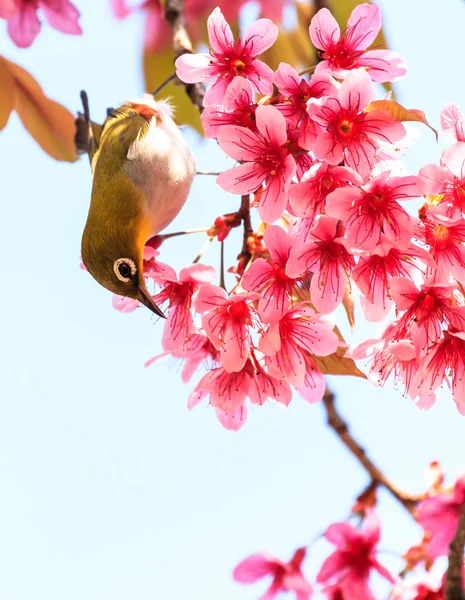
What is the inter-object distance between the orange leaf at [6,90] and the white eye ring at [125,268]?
2.65ft

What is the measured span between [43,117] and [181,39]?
0.74 metres

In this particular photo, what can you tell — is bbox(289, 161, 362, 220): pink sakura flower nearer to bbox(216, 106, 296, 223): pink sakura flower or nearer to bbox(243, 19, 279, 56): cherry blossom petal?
bbox(216, 106, 296, 223): pink sakura flower

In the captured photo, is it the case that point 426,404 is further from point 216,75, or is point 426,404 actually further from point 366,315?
point 216,75

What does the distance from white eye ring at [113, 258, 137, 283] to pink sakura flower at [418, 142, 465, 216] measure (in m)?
1.27

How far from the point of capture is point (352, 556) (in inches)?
130

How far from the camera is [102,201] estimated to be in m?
3.43

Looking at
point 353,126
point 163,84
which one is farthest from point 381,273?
point 163,84

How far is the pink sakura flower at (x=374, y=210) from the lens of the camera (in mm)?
1955

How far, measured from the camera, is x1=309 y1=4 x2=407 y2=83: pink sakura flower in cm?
223

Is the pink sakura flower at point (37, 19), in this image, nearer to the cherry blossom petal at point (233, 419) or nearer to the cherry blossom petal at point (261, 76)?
the cherry blossom petal at point (261, 76)

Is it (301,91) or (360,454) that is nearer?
(301,91)

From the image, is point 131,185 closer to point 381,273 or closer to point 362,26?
point 362,26

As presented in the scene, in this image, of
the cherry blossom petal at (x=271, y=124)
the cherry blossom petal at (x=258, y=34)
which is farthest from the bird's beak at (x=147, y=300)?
the cherry blossom petal at (x=258, y=34)

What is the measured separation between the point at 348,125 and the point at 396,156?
26 cm
